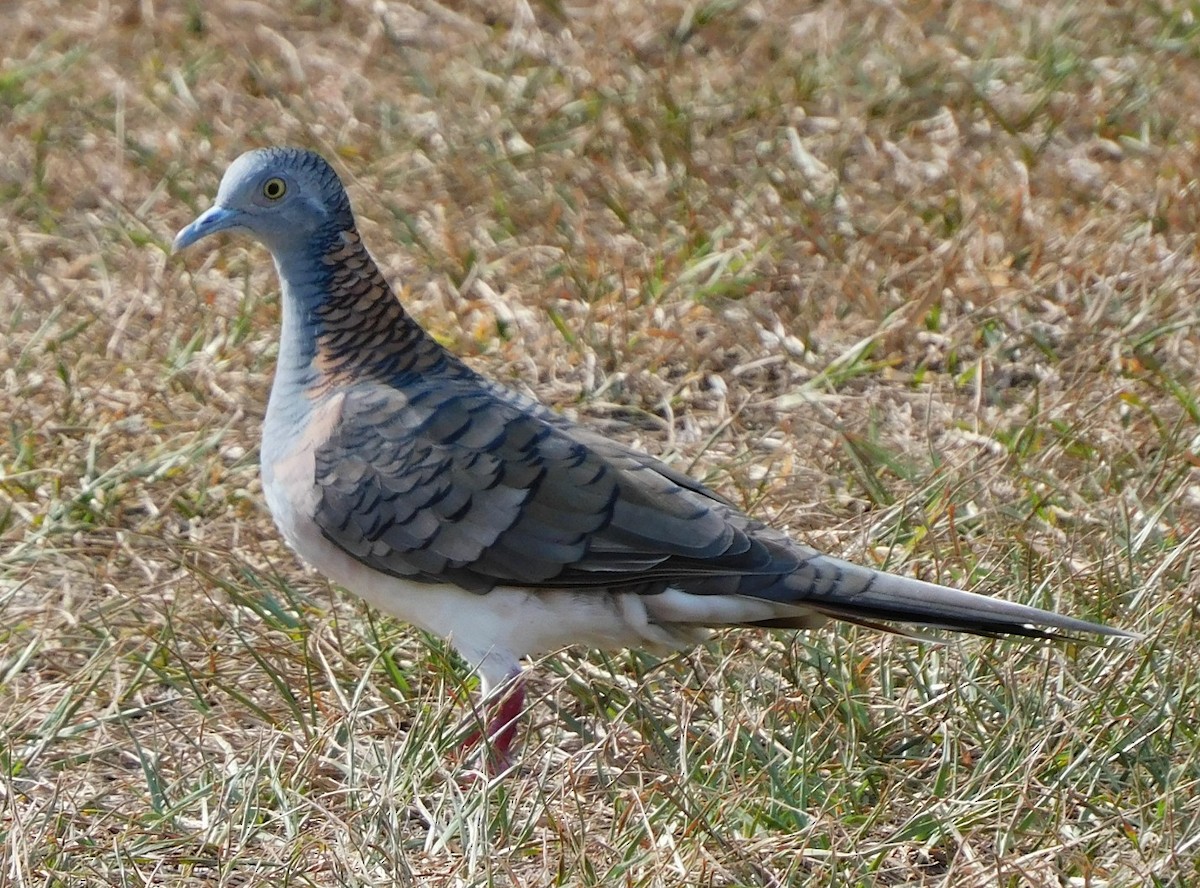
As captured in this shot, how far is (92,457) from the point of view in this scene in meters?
4.39

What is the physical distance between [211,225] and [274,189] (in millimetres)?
160

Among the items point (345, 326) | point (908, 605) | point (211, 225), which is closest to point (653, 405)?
point (345, 326)

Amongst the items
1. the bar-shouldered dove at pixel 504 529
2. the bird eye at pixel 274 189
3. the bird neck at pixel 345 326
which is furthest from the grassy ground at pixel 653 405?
the bird eye at pixel 274 189

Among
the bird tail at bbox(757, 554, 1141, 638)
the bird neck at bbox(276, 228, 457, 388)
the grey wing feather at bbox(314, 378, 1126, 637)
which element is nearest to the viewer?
the bird tail at bbox(757, 554, 1141, 638)

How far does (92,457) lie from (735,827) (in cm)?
212

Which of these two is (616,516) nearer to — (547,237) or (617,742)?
(617,742)

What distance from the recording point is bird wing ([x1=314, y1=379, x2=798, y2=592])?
3.33 metres

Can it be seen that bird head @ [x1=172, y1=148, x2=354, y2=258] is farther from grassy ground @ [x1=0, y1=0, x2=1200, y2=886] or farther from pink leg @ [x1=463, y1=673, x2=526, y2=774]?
pink leg @ [x1=463, y1=673, x2=526, y2=774]

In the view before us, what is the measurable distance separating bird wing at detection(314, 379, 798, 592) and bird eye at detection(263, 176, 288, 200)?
0.54 metres

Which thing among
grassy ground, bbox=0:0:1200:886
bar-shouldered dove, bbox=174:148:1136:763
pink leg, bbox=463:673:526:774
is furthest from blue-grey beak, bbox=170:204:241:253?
pink leg, bbox=463:673:526:774

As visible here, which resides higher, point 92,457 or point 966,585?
point 966,585

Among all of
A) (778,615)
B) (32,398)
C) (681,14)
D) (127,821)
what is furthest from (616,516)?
(681,14)

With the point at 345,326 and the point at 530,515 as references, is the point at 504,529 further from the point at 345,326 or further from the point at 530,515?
the point at 345,326

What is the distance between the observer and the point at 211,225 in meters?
3.79
